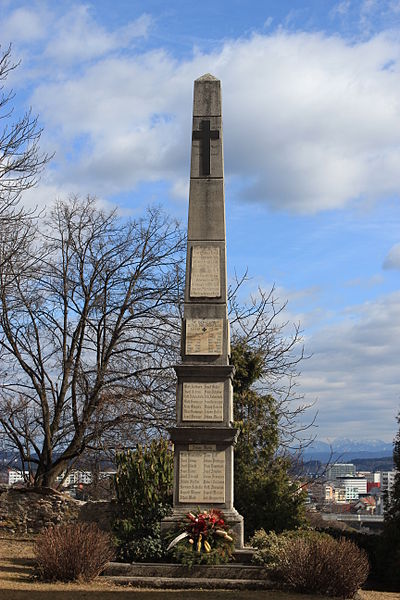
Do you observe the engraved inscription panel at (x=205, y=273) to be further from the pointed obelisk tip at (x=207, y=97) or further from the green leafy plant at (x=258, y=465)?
the green leafy plant at (x=258, y=465)

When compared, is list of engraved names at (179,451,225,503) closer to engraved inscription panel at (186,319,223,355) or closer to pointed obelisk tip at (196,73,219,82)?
engraved inscription panel at (186,319,223,355)

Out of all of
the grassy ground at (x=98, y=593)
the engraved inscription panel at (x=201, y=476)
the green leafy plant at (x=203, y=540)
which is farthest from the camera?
the engraved inscription panel at (x=201, y=476)

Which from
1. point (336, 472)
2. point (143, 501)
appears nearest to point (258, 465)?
point (143, 501)

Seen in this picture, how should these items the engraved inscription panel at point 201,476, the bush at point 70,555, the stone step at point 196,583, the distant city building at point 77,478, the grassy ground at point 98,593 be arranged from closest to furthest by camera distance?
the grassy ground at point 98,593 → the bush at point 70,555 → the stone step at point 196,583 → the engraved inscription panel at point 201,476 → the distant city building at point 77,478

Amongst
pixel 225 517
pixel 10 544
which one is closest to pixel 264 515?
pixel 225 517

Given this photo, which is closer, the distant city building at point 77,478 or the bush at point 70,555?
the bush at point 70,555

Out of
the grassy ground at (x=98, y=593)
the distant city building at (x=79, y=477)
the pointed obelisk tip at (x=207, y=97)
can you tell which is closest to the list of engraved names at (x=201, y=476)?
the grassy ground at (x=98, y=593)

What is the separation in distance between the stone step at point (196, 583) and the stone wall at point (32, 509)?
837cm

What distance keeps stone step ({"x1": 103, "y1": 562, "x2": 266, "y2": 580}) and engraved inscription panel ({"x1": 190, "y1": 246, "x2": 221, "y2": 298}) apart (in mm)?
4523

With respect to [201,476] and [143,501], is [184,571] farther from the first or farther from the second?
[143,501]

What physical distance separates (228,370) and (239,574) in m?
3.34

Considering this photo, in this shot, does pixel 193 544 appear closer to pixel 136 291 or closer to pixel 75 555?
pixel 75 555

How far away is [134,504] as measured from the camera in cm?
1307

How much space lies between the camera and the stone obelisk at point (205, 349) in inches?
496
